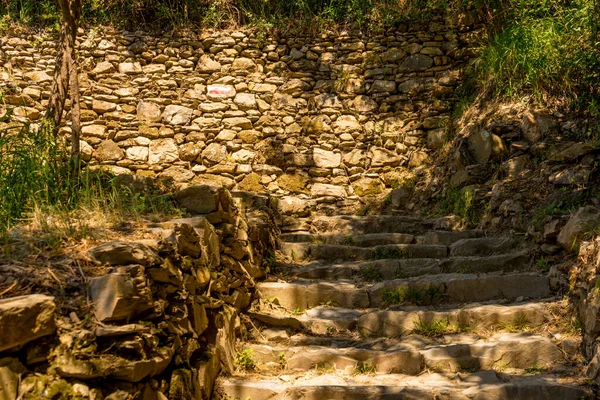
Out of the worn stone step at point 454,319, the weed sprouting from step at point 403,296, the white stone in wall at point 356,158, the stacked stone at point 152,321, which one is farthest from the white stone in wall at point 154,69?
the worn stone step at point 454,319

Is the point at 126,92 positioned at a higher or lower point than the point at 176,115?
higher

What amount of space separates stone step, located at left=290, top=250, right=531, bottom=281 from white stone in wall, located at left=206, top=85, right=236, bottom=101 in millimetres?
3247

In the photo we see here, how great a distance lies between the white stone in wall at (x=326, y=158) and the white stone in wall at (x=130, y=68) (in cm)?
260

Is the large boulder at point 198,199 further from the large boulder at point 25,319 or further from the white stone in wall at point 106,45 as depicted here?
the white stone in wall at point 106,45

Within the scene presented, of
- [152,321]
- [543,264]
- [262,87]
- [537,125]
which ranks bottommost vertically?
[543,264]

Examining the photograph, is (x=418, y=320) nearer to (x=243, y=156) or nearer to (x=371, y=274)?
(x=371, y=274)

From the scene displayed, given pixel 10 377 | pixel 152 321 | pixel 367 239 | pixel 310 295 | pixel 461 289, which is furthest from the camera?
pixel 367 239

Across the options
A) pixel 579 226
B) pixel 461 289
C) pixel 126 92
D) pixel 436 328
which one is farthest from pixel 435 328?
pixel 126 92

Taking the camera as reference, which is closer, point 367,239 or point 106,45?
point 367,239

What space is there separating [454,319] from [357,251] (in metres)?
1.41

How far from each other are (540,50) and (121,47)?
5.18 metres

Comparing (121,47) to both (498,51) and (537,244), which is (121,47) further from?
(537,244)

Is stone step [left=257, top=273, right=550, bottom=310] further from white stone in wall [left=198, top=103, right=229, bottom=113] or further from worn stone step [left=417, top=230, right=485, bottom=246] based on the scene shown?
white stone in wall [left=198, top=103, right=229, bottom=113]

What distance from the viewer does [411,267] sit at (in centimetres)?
446
